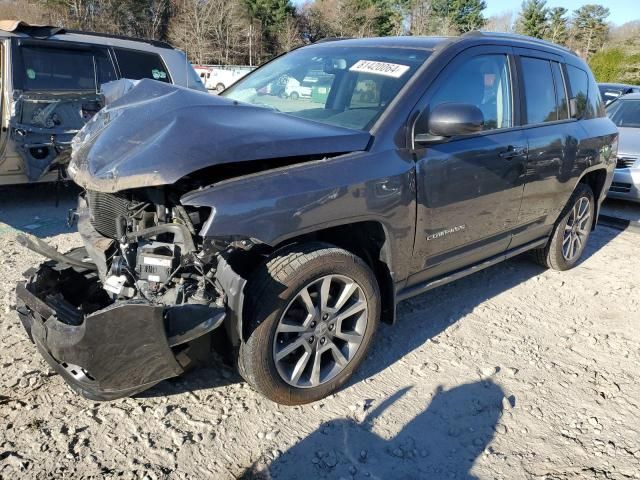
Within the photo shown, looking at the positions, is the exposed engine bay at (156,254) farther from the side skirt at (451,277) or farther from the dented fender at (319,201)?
the side skirt at (451,277)

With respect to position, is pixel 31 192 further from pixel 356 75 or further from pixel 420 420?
pixel 420 420

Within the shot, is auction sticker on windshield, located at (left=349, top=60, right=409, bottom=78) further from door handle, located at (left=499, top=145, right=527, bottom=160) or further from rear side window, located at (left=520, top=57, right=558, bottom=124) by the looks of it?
rear side window, located at (left=520, top=57, right=558, bottom=124)

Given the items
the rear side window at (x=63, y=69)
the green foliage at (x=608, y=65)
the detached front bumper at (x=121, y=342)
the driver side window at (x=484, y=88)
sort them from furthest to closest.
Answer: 1. the green foliage at (x=608, y=65)
2. the rear side window at (x=63, y=69)
3. the driver side window at (x=484, y=88)
4. the detached front bumper at (x=121, y=342)

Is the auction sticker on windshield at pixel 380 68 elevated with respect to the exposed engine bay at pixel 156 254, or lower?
elevated

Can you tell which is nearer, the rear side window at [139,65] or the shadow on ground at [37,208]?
the shadow on ground at [37,208]

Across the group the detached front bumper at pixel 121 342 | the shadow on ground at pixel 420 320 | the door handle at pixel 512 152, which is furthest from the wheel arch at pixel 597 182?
the detached front bumper at pixel 121 342

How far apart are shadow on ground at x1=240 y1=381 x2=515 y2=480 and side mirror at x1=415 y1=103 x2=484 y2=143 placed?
154 centimetres

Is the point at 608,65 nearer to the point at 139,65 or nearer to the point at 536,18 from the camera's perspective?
the point at 536,18

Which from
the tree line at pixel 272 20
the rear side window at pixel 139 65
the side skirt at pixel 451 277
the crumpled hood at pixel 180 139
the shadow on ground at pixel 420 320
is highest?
the tree line at pixel 272 20

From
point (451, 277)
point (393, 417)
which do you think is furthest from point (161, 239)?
point (451, 277)

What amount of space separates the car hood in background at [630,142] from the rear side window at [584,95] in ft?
10.2

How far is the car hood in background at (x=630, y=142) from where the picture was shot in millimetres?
7668

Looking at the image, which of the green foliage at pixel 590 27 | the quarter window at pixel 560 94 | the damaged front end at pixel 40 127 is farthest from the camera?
the green foliage at pixel 590 27

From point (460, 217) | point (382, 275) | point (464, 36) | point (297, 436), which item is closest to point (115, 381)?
point (297, 436)
